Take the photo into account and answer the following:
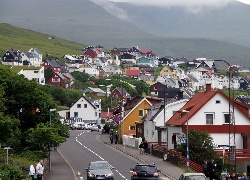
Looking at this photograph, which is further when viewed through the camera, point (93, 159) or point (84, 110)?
point (84, 110)

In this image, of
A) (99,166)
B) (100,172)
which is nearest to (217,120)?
(99,166)

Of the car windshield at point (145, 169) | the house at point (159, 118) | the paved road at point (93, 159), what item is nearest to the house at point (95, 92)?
the paved road at point (93, 159)

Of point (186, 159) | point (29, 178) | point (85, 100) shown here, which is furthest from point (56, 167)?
point (85, 100)

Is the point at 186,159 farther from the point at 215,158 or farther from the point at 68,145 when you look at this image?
the point at 68,145

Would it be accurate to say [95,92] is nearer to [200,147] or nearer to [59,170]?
[200,147]

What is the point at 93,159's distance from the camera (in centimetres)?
6750

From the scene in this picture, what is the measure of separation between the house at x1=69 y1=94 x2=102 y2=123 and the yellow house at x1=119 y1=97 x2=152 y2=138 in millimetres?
50248

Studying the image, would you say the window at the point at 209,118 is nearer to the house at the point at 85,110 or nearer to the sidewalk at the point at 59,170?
the sidewalk at the point at 59,170

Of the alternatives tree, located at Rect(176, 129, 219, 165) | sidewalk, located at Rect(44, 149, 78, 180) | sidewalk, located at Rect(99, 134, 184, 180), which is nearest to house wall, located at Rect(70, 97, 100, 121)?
sidewalk, located at Rect(99, 134, 184, 180)

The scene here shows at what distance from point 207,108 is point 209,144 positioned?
11630 millimetres

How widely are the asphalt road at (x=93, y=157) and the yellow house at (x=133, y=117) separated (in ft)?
39.3

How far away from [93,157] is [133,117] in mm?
33584

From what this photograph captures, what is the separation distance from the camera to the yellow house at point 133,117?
336ft

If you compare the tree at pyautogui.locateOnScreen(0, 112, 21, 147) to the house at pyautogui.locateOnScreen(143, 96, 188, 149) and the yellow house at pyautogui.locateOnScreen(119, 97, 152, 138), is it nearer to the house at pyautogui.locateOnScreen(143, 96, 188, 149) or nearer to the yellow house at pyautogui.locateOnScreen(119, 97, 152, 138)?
the house at pyautogui.locateOnScreen(143, 96, 188, 149)
